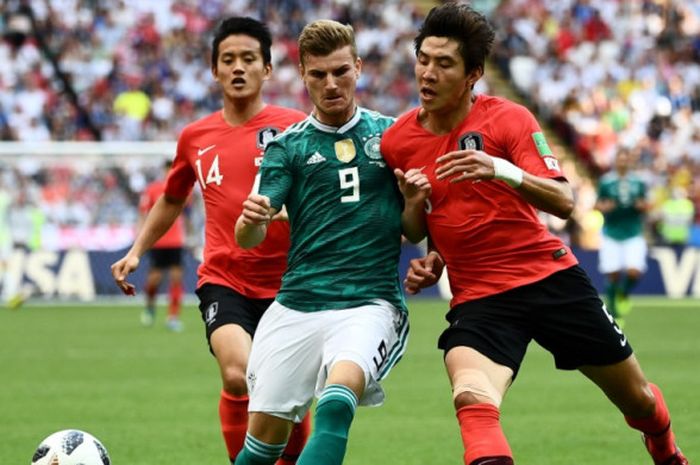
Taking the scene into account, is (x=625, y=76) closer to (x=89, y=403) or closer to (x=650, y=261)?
(x=650, y=261)

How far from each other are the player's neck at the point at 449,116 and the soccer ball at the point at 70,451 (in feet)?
7.93

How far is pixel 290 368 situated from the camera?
661 centimetres

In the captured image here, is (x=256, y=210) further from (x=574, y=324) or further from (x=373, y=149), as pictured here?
(x=574, y=324)

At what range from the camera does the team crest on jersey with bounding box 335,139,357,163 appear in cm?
683

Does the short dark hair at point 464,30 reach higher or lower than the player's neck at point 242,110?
higher

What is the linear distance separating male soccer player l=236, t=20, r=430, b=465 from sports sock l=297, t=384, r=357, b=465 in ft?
0.80

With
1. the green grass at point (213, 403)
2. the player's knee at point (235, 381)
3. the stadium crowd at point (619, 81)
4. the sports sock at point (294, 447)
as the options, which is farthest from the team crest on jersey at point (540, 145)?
the stadium crowd at point (619, 81)

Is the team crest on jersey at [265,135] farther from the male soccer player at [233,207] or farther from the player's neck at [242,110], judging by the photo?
the player's neck at [242,110]

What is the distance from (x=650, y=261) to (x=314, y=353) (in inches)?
792

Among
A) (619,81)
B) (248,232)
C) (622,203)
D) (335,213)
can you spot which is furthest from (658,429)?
(619,81)

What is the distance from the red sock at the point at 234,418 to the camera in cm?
764

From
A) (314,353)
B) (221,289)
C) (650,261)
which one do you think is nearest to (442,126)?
(314,353)

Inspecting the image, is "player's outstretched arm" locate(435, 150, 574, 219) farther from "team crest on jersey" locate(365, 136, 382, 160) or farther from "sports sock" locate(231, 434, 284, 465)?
"sports sock" locate(231, 434, 284, 465)

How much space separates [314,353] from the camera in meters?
6.64
